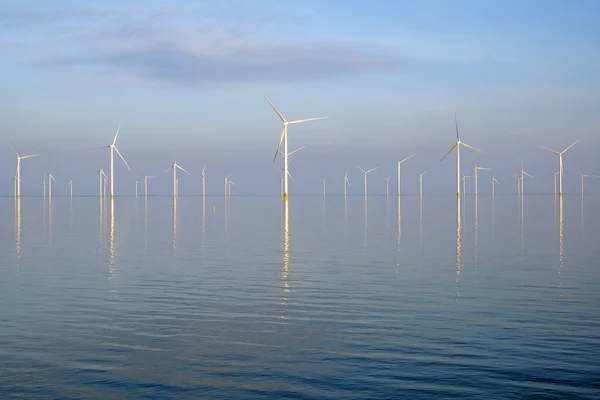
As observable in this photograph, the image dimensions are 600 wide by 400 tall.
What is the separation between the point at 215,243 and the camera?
4328 cm

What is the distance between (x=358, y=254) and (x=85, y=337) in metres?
20.9

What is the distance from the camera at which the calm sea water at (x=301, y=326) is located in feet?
40.8

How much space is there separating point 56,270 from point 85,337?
45.0 ft

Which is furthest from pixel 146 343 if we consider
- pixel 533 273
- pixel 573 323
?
pixel 533 273

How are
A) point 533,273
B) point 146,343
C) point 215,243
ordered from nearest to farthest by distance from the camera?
point 146,343 → point 533,273 → point 215,243

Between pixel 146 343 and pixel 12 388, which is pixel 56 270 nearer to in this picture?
pixel 146 343

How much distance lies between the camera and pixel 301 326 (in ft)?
56.3

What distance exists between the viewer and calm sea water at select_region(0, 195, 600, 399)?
1243 centimetres

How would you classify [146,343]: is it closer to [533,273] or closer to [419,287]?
[419,287]

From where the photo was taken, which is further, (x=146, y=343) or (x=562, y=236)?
(x=562, y=236)

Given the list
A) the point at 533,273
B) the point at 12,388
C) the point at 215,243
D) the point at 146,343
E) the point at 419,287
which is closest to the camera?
the point at 12,388

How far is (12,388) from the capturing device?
12.1 m

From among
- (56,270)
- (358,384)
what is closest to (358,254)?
(56,270)

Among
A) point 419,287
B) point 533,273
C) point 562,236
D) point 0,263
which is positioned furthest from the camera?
point 562,236
